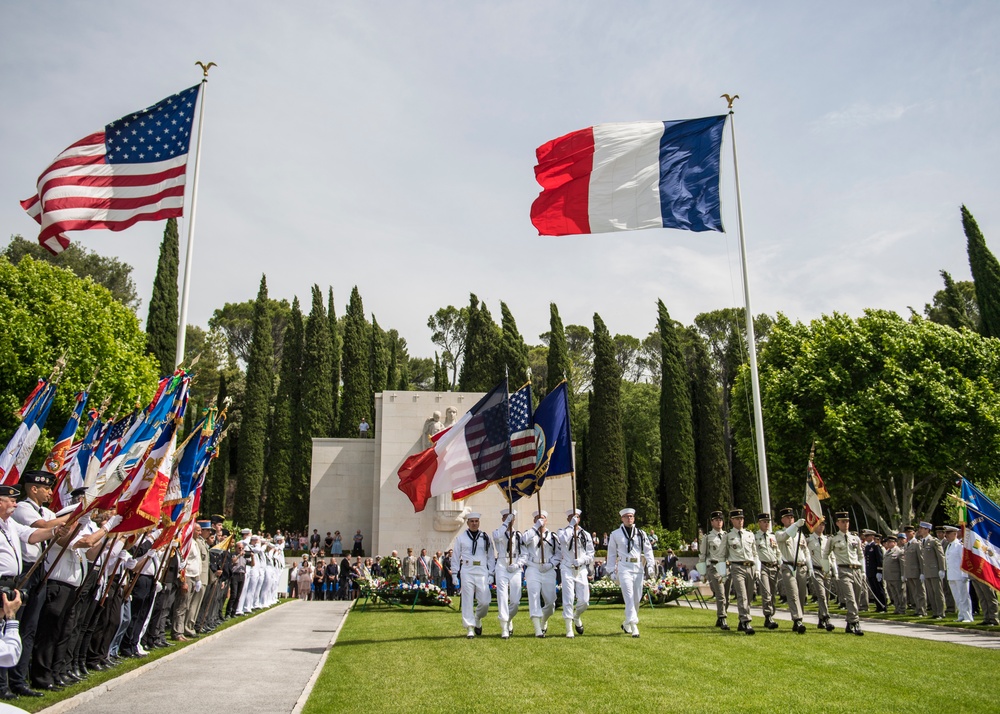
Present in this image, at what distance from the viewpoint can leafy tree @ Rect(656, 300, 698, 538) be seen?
162 ft

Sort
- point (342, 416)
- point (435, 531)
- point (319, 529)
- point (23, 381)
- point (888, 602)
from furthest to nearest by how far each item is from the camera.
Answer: point (342, 416) → point (319, 529) → point (435, 531) → point (23, 381) → point (888, 602)

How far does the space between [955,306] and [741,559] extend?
140 feet

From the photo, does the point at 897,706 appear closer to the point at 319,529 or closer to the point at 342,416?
the point at 319,529

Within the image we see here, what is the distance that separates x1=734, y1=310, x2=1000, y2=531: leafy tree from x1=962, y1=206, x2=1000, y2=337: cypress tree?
1373cm

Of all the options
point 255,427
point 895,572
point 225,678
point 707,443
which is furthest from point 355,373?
point 225,678

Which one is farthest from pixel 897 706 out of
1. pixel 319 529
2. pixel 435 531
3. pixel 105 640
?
pixel 319 529

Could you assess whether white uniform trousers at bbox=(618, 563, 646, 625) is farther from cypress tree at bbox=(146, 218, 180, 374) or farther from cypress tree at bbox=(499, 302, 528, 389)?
cypress tree at bbox=(499, 302, 528, 389)

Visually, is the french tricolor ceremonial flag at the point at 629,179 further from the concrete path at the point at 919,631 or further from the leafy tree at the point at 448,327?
the leafy tree at the point at 448,327

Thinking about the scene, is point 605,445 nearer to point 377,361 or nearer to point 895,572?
point 377,361

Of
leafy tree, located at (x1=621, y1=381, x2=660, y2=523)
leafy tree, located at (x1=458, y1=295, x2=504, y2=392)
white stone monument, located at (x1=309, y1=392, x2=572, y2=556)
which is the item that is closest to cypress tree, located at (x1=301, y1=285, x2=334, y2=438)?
leafy tree, located at (x1=458, y1=295, x2=504, y2=392)

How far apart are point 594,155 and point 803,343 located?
20336 millimetres

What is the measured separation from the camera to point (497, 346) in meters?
57.5

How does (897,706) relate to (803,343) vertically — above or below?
below

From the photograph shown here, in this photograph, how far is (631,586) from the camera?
46.0 feet
